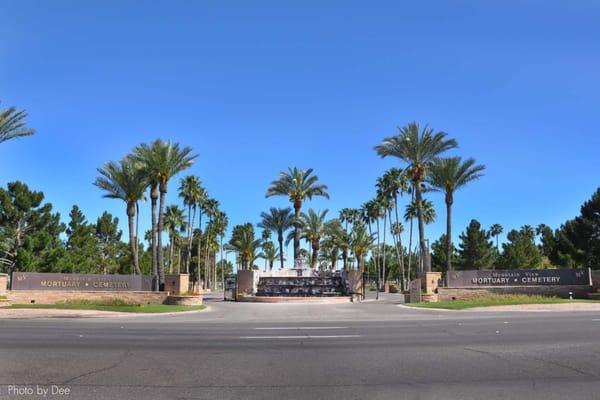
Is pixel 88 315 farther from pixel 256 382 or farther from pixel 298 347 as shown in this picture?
pixel 256 382

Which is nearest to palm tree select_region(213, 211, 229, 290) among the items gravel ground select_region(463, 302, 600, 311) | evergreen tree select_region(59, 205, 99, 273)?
evergreen tree select_region(59, 205, 99, 273)

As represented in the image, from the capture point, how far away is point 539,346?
12594mm

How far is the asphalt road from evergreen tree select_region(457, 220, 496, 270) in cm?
5986

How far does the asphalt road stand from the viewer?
8242mm

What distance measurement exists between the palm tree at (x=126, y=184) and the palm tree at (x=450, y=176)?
24.2m

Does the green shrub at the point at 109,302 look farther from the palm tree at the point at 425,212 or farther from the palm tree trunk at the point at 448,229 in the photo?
the palm tree at the point at 425,212

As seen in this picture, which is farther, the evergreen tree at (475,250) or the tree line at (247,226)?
the evergreen tree at (475,250)

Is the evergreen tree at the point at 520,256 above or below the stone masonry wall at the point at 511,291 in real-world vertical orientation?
above

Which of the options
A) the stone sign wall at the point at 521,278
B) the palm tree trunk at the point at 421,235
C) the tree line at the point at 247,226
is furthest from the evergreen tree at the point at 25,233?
the stone sign wall at the point at 521,278

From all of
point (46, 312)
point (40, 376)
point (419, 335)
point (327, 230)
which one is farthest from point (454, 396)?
point (327, 230)

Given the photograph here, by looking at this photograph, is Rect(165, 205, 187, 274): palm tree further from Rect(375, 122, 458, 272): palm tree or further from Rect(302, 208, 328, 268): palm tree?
Rect(375, 122, 458, 272): palm tree

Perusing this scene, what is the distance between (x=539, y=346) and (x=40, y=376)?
412 inches

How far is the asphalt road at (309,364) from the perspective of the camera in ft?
27.0

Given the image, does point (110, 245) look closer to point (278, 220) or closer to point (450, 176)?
point (278, 220)
